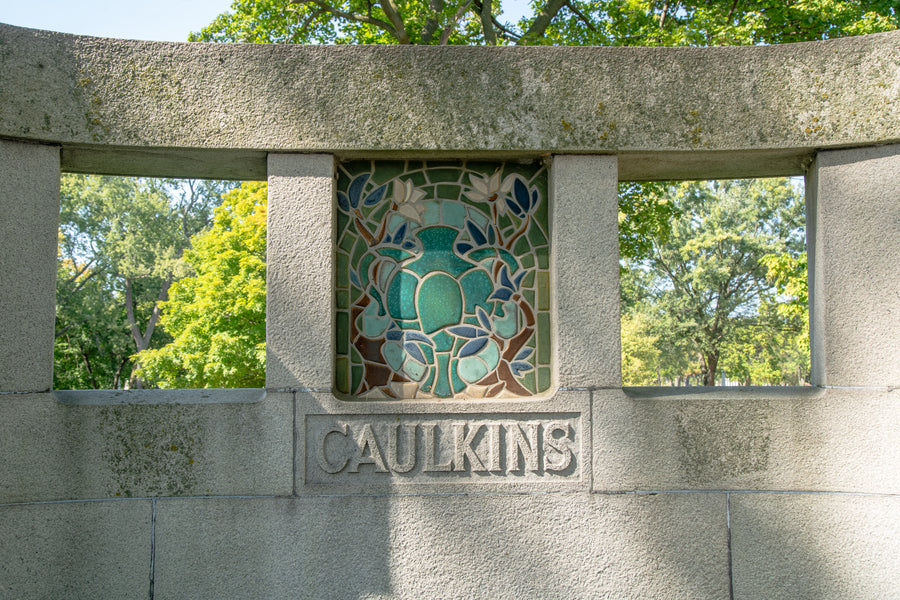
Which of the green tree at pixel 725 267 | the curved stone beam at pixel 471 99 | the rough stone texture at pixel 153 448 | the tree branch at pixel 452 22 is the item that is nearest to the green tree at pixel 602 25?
the tree branch at pixel 452 22

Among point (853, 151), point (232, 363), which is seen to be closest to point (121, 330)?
point (232, 363)

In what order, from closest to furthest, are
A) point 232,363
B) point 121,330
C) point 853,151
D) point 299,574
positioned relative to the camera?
point 299,574
point 853,151
point 232,363
point 121,330

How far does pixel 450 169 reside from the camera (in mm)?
4008

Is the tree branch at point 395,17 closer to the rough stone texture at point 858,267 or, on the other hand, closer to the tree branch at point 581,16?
the tree branch at point 581,16

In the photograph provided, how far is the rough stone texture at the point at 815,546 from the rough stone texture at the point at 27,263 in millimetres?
4069

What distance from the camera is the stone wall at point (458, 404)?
3553 mm

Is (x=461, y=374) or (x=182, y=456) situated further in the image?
(x=461, y=374)

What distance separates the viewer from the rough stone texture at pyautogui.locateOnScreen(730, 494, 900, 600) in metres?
3.62

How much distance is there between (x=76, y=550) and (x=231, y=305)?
50.8 ft

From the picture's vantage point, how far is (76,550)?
351 centimetres

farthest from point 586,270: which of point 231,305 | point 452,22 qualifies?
point 231,305

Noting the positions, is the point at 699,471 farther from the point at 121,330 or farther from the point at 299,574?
the point at 121,330

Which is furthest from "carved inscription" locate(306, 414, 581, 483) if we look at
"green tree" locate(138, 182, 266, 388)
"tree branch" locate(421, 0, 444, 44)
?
"green tree" locate(138, 182, 266, 388)

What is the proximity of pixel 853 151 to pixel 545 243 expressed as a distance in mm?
1912
